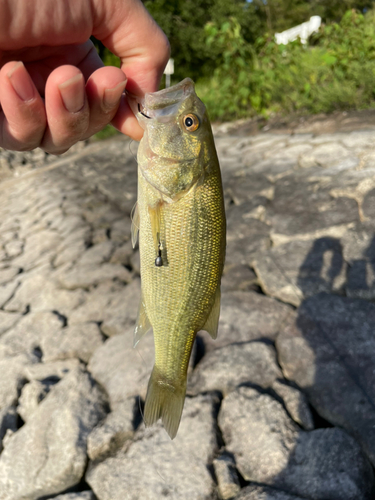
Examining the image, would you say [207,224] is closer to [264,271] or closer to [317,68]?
[264,271]

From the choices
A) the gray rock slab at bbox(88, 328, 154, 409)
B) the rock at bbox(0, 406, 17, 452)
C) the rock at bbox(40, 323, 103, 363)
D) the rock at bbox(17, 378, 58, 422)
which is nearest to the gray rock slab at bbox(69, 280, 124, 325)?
the rock at bbox(40, 323, 103, 363)

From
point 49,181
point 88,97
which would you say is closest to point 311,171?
point 88,97

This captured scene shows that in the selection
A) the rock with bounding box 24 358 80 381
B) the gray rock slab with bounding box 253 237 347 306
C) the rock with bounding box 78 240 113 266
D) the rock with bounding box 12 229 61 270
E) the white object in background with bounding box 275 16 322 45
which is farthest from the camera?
the white object in background with bounding box 275 16 322 45

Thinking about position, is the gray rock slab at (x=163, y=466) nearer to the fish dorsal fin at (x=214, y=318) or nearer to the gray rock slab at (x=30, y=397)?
the gray rock slab at (x=30, y=397)

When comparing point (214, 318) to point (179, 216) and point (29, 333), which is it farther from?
point (29, 333)

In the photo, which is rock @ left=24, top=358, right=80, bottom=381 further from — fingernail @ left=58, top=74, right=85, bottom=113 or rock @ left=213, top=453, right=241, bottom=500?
fingernail @ left=58, top=74, right=85, bottom=113

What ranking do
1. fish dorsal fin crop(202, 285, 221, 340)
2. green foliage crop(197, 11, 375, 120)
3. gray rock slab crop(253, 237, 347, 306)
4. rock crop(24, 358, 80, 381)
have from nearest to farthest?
fish dorsal fin crop(202, 285, 221, 340)
rock crop(24, 358, 80, 381)
gray rock slab crop(253, 237, 347, 306)
green foliage crop(197, 11, 375, 120)

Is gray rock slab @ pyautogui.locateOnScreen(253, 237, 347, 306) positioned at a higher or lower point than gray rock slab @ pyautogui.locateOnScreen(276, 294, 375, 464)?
lower

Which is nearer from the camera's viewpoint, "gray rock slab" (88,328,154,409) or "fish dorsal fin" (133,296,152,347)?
"fish dorsal fin" (133,296,152,347)
